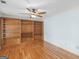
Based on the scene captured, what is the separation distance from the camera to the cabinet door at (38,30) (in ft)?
31.5

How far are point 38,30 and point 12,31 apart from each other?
338 cm

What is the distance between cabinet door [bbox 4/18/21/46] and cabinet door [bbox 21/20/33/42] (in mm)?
1642

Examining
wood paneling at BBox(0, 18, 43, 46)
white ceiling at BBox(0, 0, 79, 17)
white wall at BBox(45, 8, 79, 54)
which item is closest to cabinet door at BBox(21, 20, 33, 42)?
wood paneling at BBox(0, 18, 43, 46)

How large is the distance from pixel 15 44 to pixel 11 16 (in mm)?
2104

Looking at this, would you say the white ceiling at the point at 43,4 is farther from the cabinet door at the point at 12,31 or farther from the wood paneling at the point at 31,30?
the wood paneling at the point at 31,30

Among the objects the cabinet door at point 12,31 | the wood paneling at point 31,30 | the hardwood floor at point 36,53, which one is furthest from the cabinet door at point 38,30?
the hardwood floor at point 36,53

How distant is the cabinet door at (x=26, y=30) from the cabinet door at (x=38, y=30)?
0.54 metres

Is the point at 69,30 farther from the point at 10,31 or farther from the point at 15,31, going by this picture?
the point at 10,31

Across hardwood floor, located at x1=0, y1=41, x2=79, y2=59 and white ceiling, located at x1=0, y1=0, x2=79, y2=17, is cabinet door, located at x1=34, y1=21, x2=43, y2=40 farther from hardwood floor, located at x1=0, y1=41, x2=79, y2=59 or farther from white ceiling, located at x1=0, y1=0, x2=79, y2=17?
white ceiling, located at x1=0, y1=0, x2=79, y2=17

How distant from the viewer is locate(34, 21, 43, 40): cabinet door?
9.61 m

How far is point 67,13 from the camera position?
5344mm

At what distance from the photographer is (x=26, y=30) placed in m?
9.02

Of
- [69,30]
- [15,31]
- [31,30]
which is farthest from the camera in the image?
[31,30]

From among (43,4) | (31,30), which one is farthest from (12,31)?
(43,4)
